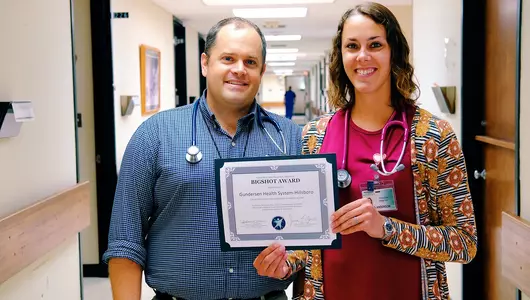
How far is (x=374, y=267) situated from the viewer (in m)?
1.55

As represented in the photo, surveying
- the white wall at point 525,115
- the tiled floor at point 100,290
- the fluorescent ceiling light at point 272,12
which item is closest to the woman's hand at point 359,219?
the white wall at point 525,115

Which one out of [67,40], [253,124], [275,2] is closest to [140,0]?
[275,2]

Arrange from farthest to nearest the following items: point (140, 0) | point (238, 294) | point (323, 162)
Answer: point (140, 0), point (238, 294), point (323, 162)

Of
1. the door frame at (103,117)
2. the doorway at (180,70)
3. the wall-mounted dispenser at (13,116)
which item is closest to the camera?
the wall-mounted dispenser at (13,116)

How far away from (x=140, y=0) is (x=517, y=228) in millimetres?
4735

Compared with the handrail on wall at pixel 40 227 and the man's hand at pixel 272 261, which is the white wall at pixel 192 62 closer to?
the handrail on wall at pixel 40 227

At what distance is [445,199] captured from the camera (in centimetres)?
154

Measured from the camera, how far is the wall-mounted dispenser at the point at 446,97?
385 centimetres

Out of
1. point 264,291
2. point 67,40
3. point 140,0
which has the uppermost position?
point 140,0

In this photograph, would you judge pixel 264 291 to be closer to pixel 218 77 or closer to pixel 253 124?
pixel 253 124

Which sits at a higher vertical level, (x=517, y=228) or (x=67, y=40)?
(x=67, y=40)

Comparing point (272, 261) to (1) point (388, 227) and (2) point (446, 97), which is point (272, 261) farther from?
(2) point (446, 97)

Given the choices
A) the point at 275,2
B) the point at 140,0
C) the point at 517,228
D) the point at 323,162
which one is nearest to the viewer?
the point at 323,162

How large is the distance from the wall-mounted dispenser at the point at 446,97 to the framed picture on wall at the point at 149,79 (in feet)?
10.0
